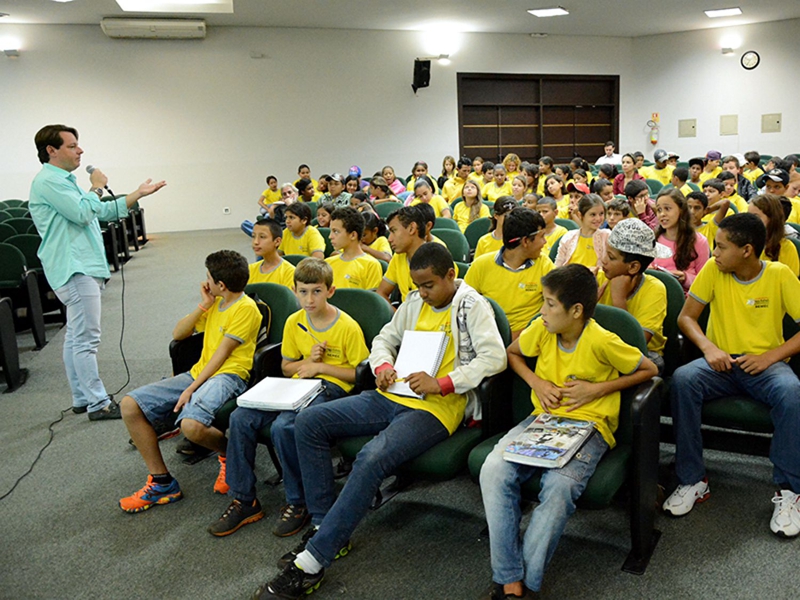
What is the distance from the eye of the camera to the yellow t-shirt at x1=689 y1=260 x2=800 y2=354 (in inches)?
101

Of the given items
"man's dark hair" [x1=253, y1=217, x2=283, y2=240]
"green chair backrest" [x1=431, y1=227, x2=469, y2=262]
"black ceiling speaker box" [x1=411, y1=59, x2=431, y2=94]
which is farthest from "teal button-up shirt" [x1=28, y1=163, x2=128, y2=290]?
"black ceiling speaker box" [x1=411, y1=59, x2=431, y2=94]

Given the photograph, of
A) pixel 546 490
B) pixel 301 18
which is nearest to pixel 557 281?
pixel 546 490

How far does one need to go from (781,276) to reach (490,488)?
58.7 inches

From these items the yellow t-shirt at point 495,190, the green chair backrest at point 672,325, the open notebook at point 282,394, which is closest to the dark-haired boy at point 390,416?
the open notebook at point 282,394

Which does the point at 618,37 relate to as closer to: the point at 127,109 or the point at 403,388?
the point at 127,109

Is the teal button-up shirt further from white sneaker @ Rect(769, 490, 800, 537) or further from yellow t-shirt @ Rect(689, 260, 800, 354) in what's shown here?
white sneaker @ Rect(769, 490, 800, 537)

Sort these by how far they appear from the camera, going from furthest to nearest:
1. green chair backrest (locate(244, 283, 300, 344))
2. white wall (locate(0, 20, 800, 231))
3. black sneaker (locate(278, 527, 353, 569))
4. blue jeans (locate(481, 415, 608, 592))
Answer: white wall (locate(0, 20, 800, 231)), green chair backrest (locate(244, 283, 300, 344)), black sneaker (locate(278, 527, 353, 569)), blue jeans (locate(481, 415, 608, 592))

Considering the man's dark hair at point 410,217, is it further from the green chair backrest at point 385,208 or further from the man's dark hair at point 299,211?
the green chair backrest at point 385,208

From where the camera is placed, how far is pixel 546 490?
6.59ft

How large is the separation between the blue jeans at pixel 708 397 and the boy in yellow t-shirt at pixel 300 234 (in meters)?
3.02

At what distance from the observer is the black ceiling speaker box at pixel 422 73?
510 inches

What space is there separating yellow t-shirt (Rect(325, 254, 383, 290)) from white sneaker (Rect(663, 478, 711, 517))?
210 cm

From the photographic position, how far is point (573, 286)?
222 cm

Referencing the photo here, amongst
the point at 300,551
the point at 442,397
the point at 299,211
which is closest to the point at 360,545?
the point at 300,551
